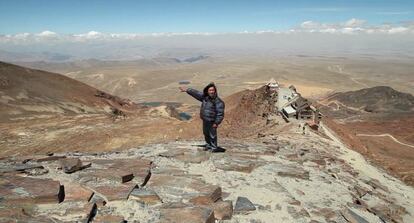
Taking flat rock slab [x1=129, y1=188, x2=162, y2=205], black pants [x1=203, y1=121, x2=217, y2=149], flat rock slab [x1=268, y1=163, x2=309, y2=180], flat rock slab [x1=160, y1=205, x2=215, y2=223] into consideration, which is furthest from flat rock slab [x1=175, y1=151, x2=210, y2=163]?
flat rock slab [x1=160, y1=205, x2=215, y2=223]

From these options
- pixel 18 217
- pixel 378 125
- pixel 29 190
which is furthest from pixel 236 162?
pixel 378 125

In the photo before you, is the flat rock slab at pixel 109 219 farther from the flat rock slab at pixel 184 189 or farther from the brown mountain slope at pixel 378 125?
the brown mountain slope at pixel 378 125

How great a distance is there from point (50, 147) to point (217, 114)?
60.7 ft

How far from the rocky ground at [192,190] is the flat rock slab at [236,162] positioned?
3 centimetres

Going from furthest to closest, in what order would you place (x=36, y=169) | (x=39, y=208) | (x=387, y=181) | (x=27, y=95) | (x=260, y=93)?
(x=27, y=95) < (x=260, y=93) < (x=387, y=181) < (x=36, y=169) < (x=39, y=208)

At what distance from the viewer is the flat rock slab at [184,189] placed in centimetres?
749


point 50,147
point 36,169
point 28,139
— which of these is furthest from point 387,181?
point 28,139

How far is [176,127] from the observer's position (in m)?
28.0

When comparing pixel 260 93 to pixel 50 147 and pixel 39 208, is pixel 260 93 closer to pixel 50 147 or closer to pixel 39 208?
pixel 50 147

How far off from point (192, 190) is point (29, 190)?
304 centimetres

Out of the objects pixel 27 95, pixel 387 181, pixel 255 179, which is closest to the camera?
pixel 255 179

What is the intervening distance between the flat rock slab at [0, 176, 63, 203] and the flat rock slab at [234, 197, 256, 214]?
3243mm

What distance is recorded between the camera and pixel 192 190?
7910mm

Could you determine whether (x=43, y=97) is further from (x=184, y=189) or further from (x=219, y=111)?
(x=184, y=189)
